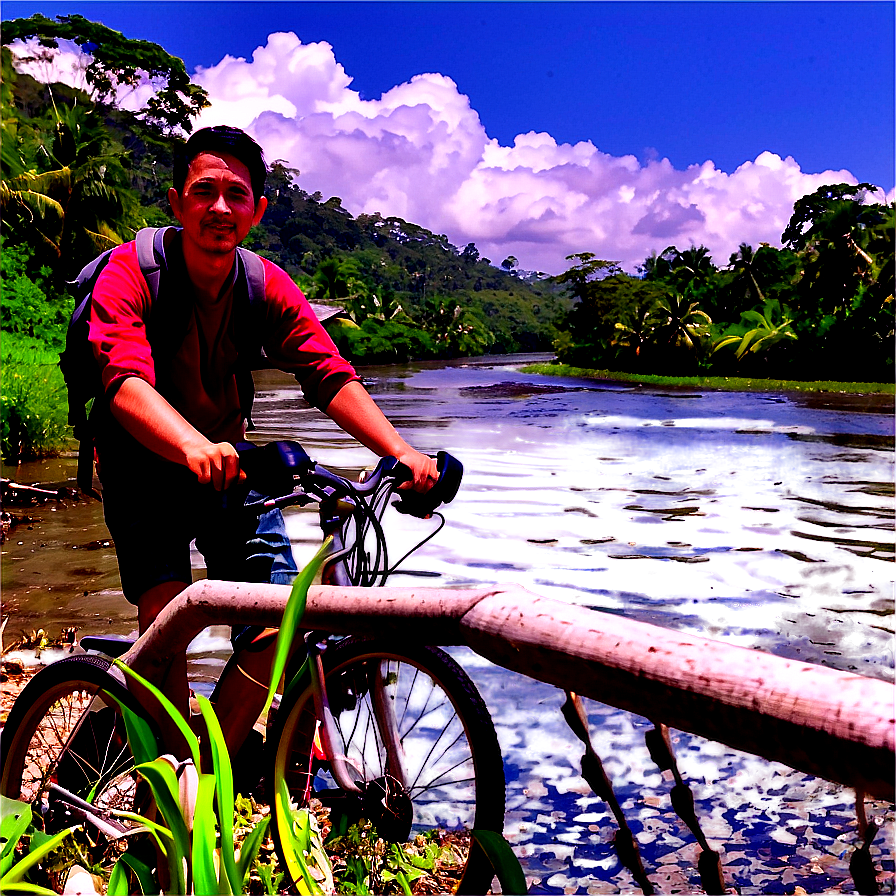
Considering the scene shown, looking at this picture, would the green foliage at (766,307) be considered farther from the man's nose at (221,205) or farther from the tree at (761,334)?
the man's nose at (221,205)

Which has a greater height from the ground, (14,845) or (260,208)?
(260,208)

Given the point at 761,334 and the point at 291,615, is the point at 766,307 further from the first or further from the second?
the point at 291,615

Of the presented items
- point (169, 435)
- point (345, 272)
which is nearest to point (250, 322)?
point (169, 435)

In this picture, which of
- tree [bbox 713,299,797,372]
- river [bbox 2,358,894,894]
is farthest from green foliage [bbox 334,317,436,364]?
river [bbox 2,358,894,894]

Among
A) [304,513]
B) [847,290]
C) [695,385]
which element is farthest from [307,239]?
[304,513]

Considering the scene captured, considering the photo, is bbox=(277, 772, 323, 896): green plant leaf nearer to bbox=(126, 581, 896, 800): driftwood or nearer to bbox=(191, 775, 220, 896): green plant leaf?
bbox=(191, 775, 220, 896): green plant leaf

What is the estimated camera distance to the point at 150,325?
7.47ft

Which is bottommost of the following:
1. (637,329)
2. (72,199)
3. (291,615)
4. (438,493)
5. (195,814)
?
(195,814)

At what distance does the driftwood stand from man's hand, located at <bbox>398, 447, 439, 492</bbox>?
12.0 inches

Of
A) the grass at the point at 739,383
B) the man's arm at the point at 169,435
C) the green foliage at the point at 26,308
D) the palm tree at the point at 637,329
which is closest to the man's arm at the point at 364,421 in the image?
the man's arm at the point at 169,435

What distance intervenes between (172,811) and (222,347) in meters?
1.06

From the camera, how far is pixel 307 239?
5953 cm

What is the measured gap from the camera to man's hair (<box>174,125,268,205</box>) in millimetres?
2270

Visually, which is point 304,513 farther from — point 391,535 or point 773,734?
point 773,734
